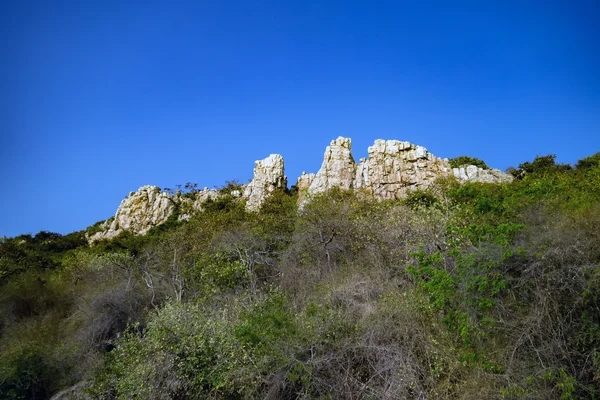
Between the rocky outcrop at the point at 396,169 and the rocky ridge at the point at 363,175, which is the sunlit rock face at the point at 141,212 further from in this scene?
the rocky outcrop at the point at 396,169

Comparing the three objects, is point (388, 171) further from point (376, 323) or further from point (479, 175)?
point (376, 323)

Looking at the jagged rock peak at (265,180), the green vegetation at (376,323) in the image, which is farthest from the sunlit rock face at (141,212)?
the green vegetation at (376,323)

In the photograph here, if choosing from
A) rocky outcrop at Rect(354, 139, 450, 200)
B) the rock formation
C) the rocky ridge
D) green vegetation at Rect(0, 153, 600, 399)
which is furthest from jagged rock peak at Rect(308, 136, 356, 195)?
green vegetation at Rect(0, 153, 600, 399)

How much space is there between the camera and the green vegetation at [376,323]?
868 centimetres

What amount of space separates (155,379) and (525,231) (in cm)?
1012

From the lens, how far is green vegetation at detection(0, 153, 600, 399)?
8.68 metres

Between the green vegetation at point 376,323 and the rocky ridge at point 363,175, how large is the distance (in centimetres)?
1129

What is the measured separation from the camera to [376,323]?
10922 mm

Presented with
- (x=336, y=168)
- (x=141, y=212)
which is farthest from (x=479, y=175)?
(x=141, y=212)

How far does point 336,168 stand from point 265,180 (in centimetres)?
680

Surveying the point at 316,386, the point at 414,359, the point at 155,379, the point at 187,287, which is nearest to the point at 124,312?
the point at 187,287

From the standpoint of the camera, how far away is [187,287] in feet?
64.3

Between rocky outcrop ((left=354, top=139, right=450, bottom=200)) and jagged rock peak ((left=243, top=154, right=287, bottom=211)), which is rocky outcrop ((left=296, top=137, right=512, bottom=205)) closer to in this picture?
rocky outcrop ((left=354, top=139, right=450, bottom=200))

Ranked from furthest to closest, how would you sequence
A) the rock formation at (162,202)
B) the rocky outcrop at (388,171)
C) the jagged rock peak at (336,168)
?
the rock formation at (162,202)
the jagged rock peak at (336,168)
the rocky outcrop at (388,171)
